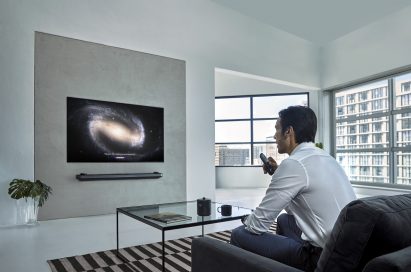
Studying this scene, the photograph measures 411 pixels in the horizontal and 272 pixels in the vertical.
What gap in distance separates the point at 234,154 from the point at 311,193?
24.7ft

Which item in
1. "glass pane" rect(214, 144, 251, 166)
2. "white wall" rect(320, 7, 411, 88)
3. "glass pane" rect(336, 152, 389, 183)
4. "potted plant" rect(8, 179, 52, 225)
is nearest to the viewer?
"potted plant" rect(8, 179, 52, 225)

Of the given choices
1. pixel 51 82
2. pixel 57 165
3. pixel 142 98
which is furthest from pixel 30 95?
pixel 142 98

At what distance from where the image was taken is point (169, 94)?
5.19 metres

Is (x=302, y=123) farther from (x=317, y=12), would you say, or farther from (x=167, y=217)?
(x=317, y=12)

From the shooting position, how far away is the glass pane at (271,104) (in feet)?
27.7

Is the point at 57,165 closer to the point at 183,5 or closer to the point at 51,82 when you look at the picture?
the point at 51,82

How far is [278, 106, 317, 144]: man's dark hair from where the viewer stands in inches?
59.7

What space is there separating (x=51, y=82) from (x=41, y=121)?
21.0 inches

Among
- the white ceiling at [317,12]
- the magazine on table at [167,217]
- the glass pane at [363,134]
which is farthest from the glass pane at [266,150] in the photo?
the magazine on table at [167,217]

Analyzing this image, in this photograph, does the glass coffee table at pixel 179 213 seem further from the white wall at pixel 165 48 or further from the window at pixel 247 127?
the window at pixel 247 127

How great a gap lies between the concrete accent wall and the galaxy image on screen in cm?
8

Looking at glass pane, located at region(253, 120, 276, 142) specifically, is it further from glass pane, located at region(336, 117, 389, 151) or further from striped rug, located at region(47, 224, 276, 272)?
striped rug, located at region(47, 224, 276, 272)

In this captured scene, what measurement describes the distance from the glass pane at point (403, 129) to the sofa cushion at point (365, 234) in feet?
20.0

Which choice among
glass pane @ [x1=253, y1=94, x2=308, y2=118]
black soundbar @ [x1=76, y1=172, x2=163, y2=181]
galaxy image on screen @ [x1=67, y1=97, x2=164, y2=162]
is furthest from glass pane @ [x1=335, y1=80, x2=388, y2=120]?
black soundbar @ [x1=76, y1=172, x2=163, y2=181]
